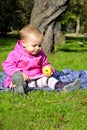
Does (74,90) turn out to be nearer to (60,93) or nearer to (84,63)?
(60,93)

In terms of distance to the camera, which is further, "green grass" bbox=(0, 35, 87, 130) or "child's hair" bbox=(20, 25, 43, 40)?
"child's hair" bbox=(20, 25, 43, 40)

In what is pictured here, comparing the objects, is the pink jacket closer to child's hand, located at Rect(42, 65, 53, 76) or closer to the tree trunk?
child's hand, located at Rect(42, 65, 53, 76)

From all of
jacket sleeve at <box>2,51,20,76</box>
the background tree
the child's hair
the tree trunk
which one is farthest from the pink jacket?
the background tree

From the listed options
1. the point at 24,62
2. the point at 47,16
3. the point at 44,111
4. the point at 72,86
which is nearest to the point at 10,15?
the point at 47,16

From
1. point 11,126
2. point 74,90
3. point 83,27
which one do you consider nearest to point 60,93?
point 74,90

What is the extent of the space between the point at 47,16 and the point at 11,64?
5871 mm

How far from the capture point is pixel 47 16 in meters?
12.4

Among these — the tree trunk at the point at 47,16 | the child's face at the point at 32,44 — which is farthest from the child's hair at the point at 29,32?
the tree trunk at the point at 47,16

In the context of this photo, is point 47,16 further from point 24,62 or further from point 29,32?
point 29,32

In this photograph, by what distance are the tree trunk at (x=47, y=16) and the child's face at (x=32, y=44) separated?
5455mm

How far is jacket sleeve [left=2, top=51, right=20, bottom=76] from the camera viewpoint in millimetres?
6605

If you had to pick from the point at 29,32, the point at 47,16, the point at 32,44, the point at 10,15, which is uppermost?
the point at 29,32

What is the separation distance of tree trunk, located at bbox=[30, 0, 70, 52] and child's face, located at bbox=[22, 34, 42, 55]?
5455 millimetres

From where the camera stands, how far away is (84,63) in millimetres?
10961
